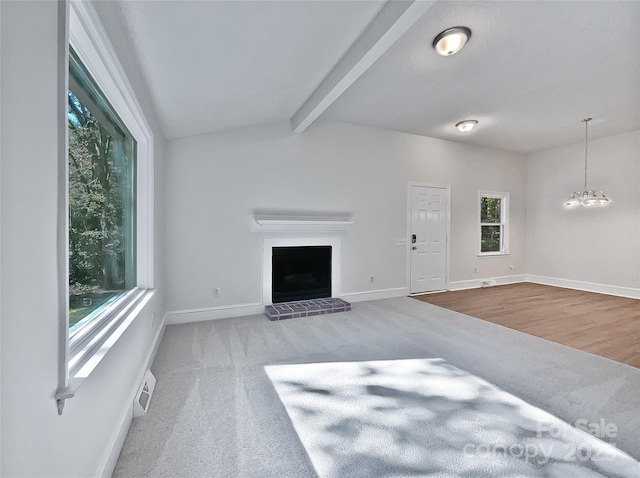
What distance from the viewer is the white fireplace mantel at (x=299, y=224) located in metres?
4.14

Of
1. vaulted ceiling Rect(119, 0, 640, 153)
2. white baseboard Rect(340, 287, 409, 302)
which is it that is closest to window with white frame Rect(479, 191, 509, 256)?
vaulted ceiling Rect(119, 0, 640, 153)

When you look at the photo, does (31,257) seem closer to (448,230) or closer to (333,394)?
(333,394)

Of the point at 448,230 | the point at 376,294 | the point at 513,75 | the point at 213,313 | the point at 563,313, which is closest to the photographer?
the point at 513,75

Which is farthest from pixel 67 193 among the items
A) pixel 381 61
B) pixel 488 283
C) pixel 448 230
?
pixel 488 283

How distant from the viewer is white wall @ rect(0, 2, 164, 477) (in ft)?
2.43

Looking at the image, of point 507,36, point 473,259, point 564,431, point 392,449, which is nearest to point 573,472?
point 564,431

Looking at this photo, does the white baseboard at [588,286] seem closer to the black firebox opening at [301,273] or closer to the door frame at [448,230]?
the door frame at [448,230]

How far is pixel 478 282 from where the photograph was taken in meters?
6.17

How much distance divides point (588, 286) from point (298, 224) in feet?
19.5

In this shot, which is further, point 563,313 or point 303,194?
point 303,194

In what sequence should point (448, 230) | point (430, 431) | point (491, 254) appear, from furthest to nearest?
point (491, 254)
point (448, 230)
point (430, 431)

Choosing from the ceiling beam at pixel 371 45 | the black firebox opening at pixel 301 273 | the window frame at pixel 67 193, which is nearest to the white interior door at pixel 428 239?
the black firebox opening at pixel 301 273

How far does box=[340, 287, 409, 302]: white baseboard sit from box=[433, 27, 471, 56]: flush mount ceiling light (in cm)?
343

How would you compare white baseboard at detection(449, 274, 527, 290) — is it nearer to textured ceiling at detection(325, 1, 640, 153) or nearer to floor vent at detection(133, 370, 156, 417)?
textured ceiling at detection(325, 1, 640, 153)
